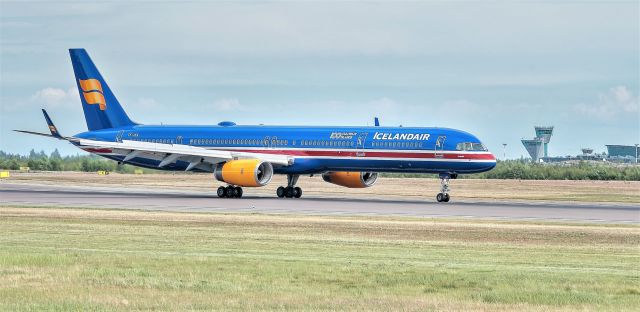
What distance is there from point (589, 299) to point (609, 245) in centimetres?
1266

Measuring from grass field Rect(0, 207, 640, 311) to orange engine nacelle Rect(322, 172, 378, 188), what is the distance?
24313mm

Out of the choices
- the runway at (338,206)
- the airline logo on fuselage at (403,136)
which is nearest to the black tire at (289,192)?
the runway at (338,206)

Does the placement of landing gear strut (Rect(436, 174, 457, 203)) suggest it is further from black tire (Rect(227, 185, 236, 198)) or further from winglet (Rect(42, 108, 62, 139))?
winglet (Rect(42, 108, 62, 139))

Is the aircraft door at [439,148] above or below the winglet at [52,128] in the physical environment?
below

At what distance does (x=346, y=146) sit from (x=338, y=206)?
865cm

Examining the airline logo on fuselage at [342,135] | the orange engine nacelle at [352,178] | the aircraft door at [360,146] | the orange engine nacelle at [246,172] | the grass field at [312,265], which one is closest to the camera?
the grass field at [312,265]

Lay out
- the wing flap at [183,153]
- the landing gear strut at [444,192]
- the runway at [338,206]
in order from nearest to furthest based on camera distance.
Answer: the runway at [338,206] < the landing gear strut at [444,192] < the wing flap at [183,153]

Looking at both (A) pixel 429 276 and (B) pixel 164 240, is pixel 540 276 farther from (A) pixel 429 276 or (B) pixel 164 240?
(B) pixel 164 240

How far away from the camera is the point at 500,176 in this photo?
352ft

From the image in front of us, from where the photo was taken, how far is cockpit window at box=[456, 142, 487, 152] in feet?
189

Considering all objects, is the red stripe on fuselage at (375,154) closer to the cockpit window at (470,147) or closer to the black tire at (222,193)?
the cockpit window at (470,147)

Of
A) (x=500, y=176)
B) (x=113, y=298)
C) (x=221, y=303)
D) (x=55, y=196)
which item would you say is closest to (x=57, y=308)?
(x=113, y=298)

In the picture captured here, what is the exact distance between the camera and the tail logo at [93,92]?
230ft

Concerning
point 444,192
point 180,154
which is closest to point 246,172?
point 180,154
